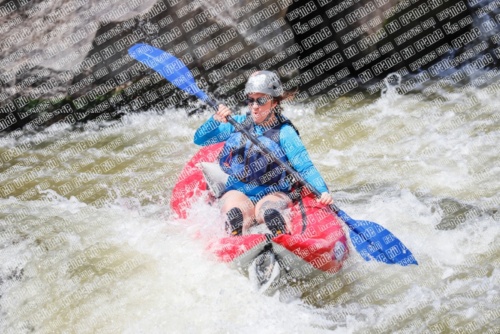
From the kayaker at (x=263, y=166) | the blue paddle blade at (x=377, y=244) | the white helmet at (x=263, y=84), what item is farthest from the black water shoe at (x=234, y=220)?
the white helmet at (x=263, y=84)

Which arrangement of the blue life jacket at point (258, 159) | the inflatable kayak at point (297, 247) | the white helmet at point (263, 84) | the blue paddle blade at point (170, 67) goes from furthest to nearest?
the blue paddle blade at point (170, 67)
the blue life jacket at point (258, 159)
the white helmet at point (263, 84)
the inflatable kayak at point (297, 247)

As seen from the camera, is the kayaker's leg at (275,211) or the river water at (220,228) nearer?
the river water at (220,228)

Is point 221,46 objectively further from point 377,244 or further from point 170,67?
point 377,244

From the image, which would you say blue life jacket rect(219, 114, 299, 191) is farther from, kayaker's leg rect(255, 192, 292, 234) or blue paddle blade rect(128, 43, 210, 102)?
blue paddle blade rect(128, 43, 210, 102)

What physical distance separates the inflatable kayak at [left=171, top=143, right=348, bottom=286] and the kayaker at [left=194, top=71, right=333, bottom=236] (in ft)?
0.39

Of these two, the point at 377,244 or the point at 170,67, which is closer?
the point at 377,244

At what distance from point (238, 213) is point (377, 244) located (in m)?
0.93

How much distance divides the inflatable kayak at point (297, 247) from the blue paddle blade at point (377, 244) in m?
0.09

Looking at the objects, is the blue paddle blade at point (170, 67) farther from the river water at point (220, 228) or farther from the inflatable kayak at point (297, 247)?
the inflatable kayak at point (297, 247)

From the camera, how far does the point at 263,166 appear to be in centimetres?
338

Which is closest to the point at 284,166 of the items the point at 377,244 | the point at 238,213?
the point at 238,213

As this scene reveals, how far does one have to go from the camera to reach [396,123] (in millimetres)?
5535

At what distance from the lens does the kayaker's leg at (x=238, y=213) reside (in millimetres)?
3311

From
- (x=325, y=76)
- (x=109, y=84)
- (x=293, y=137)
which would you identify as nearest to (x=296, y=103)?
(x=325, y=76)
